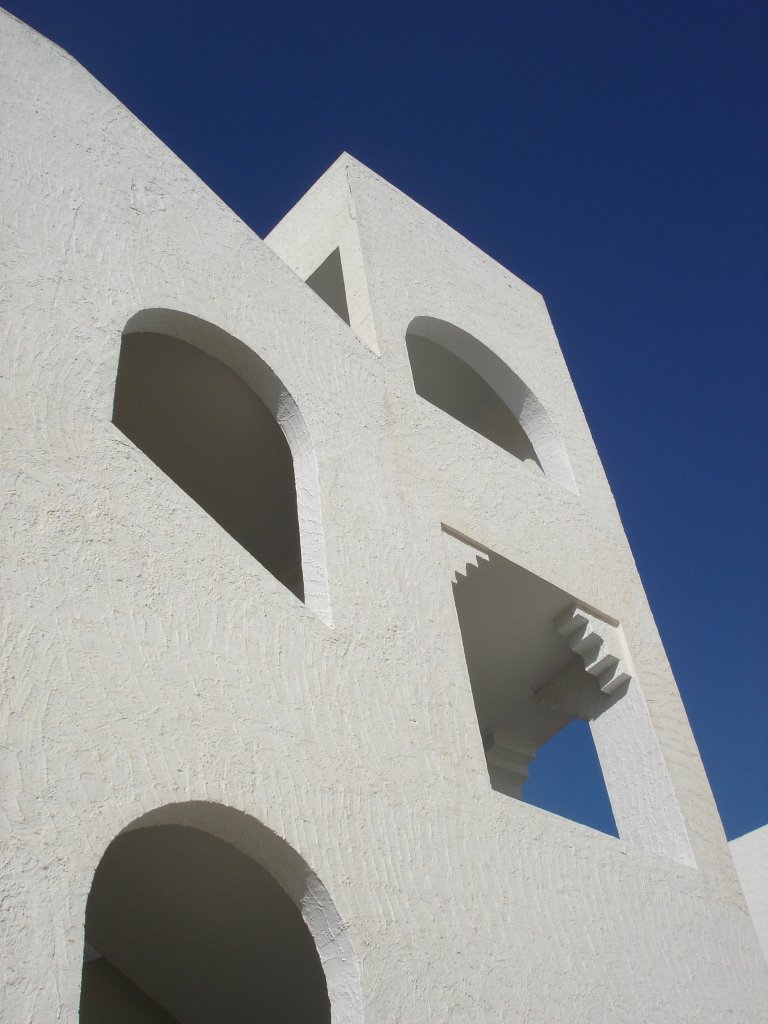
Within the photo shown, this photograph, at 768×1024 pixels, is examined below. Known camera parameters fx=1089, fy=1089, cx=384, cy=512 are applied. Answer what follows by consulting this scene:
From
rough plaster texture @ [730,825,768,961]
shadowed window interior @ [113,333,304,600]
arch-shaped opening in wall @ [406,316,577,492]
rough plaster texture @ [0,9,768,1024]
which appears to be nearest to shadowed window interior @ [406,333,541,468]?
arch-shaped opening in wall @ [406,316,577,492]

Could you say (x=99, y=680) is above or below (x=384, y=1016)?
above

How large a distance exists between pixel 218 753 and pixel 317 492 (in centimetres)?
177

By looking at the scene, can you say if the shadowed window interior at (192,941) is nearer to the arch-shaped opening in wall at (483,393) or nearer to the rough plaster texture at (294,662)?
the rough plaster texture at (294,662)

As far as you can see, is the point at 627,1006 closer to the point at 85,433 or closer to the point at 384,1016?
the point at 384,1016

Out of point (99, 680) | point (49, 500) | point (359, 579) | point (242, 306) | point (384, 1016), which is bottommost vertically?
point (384, 1016)

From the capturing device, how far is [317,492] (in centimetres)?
516

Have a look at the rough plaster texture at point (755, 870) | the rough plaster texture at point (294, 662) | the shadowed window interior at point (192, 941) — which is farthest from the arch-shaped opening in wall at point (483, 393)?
the rough plaster texture at point (755, 870)

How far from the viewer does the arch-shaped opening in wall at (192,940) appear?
5543mm

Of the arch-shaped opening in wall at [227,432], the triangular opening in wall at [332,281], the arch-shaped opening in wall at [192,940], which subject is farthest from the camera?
the triangular opening in wall at [332,281]

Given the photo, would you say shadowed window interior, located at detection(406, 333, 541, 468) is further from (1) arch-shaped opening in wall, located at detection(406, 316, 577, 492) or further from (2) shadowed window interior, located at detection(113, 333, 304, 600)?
(2) shadowed window interior, located at detection(113, 333, 304, 600)

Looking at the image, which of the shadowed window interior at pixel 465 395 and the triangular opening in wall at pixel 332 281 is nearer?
the triangular opening in wall at pixel 332 281

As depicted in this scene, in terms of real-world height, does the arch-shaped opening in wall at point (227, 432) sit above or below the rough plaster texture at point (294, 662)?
above

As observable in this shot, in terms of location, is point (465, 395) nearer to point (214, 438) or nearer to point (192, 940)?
point (214, 438)

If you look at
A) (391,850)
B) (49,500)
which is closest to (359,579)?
(391,850)
